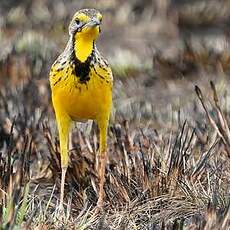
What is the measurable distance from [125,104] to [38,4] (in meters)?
6.55

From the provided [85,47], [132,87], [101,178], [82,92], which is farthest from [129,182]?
[132,87]

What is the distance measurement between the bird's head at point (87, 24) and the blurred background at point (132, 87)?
79 cm

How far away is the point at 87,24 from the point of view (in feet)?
19.7

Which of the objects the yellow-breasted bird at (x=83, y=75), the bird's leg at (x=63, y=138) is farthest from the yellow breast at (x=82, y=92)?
the bird's leg at (x=63, y=138)

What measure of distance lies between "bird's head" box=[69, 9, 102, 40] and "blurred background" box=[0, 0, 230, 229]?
2.60 ft

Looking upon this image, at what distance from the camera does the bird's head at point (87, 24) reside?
5.98 m

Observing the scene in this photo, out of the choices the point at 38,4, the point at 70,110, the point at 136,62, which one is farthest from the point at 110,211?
the point at 38,4

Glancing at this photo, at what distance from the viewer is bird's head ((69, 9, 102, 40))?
5.98 metres

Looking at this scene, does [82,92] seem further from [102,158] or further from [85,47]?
[102,158]

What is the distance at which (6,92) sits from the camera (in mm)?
10031

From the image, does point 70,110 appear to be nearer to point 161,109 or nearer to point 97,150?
point 97,150

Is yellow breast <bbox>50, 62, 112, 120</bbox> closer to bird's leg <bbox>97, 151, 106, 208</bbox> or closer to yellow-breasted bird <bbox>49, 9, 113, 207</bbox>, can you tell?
yellow-breasted bird <bbox>49, 9, 113, 207</bbox>

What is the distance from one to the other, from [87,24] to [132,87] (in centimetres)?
529

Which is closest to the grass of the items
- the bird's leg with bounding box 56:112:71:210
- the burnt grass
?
the burnt grass
